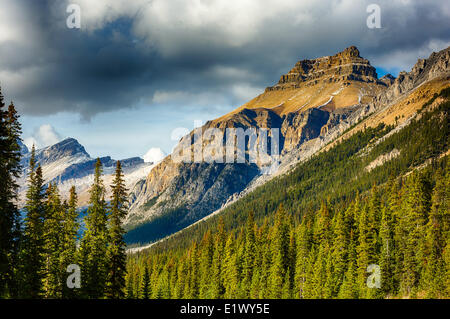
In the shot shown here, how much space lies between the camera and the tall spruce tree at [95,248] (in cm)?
4359

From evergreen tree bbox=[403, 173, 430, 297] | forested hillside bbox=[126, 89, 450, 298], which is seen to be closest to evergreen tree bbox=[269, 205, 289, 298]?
forested hillside bbox=[126, 89, 450, 298]

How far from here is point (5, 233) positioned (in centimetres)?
3616

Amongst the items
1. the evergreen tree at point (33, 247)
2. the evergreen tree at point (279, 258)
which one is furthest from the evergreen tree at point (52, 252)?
the evergreen tree at point (279, 258)

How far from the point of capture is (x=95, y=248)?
44.0 m

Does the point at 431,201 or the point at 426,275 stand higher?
the point at 431,201

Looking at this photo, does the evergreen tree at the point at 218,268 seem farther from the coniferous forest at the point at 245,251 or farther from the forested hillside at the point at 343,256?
the coniferous forest at the point at 245,251

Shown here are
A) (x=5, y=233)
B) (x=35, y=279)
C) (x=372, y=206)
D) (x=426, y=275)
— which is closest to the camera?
(x=5, y=233)

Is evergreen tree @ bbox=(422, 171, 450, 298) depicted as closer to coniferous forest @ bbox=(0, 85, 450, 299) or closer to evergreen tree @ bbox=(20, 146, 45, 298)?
coniferous forest @ bbox=(0, 85, 450, 299)

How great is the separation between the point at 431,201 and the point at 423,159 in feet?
420

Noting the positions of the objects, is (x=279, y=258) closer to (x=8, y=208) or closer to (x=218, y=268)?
(x=218, y=268)

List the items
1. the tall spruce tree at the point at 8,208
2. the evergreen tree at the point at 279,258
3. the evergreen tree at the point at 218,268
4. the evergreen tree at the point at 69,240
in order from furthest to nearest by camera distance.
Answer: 1. the evergreen tree at the point at 218,268
2. the evergreen tree at the point at 279,258
3. the evergreen tree at the point at 69,240
4. the tall spruce tree at the point at 8,208
